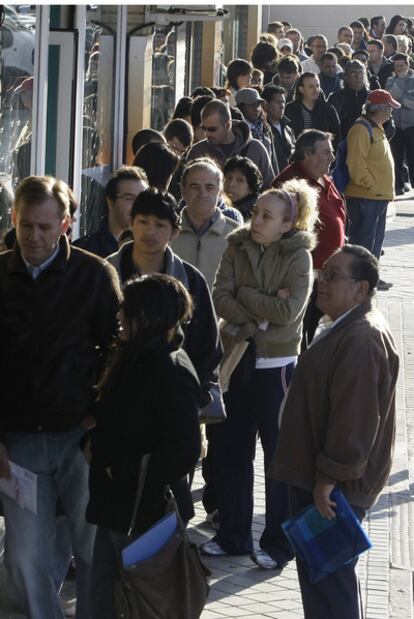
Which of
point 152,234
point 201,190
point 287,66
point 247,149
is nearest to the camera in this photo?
point 152,234

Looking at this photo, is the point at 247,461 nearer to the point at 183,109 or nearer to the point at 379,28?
the point at 183,109

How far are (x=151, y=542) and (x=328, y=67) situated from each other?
628 inches

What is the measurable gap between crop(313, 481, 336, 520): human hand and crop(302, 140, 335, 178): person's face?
4.51 metres

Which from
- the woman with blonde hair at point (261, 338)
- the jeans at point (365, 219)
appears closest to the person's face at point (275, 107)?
the jeans at point (365, 219)

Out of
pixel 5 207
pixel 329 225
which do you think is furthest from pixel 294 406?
pixel 329 225

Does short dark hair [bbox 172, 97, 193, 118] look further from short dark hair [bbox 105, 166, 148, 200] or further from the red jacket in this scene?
short dark hair [bbox 105, 166, 148, 200]

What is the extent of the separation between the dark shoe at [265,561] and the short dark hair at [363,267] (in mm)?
1921

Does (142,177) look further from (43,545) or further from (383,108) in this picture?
(383,108)

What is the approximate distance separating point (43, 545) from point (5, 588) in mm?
991

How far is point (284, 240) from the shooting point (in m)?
6.50

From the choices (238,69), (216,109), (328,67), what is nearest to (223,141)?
(216,109)

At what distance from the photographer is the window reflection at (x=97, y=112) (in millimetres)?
10703

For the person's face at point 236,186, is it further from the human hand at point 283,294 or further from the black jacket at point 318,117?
the black jacket at point 318,117

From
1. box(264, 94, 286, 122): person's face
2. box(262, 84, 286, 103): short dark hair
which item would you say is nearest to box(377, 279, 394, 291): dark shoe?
box(264, 94, 286, 122): person's face
